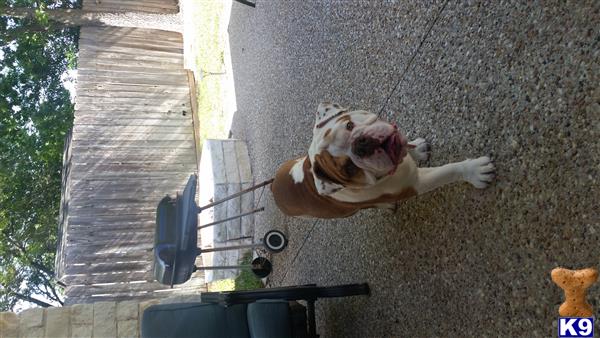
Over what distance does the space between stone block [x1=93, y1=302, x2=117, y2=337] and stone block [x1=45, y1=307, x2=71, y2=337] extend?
235 millimetres

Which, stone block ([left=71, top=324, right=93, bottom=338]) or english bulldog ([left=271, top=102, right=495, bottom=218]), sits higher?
english bulldog ([left=271, top=102, right=495, bottom=218])

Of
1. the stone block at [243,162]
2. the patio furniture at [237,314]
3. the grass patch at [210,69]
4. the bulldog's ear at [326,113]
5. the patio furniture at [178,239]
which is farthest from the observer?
the grass patch at [210,69]

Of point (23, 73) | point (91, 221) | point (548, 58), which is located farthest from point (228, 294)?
point (23, 73)

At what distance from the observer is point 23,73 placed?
1012 centimetres

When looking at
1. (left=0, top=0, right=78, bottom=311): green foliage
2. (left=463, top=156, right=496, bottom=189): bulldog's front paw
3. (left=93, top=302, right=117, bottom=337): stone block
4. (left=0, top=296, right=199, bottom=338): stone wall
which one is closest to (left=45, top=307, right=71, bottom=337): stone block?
(left=0, top=296, right=199, bottom=338): stone wall

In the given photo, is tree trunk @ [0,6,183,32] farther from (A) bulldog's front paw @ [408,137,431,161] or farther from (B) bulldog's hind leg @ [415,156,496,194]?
(B) bulldog's hind leg @ [415,156,496,194]

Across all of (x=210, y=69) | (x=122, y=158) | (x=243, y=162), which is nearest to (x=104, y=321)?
(x=243, y=162)

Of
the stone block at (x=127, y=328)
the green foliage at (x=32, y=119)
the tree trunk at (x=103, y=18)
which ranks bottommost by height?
the stone block at (x=127, y=328)

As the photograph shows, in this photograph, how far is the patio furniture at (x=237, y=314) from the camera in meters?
3.78

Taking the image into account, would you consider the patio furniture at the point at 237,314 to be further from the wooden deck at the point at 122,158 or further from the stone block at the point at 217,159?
the wooden deck at the point at 122,158

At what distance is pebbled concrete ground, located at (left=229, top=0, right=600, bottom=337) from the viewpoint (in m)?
2.31

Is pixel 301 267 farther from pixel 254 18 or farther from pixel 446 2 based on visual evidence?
pixel 254 18

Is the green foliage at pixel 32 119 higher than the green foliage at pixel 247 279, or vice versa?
the green foliage at pixel 32 119

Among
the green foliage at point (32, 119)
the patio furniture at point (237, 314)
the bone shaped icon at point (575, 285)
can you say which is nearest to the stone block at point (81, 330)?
the patio furniture at point (237, 314)
